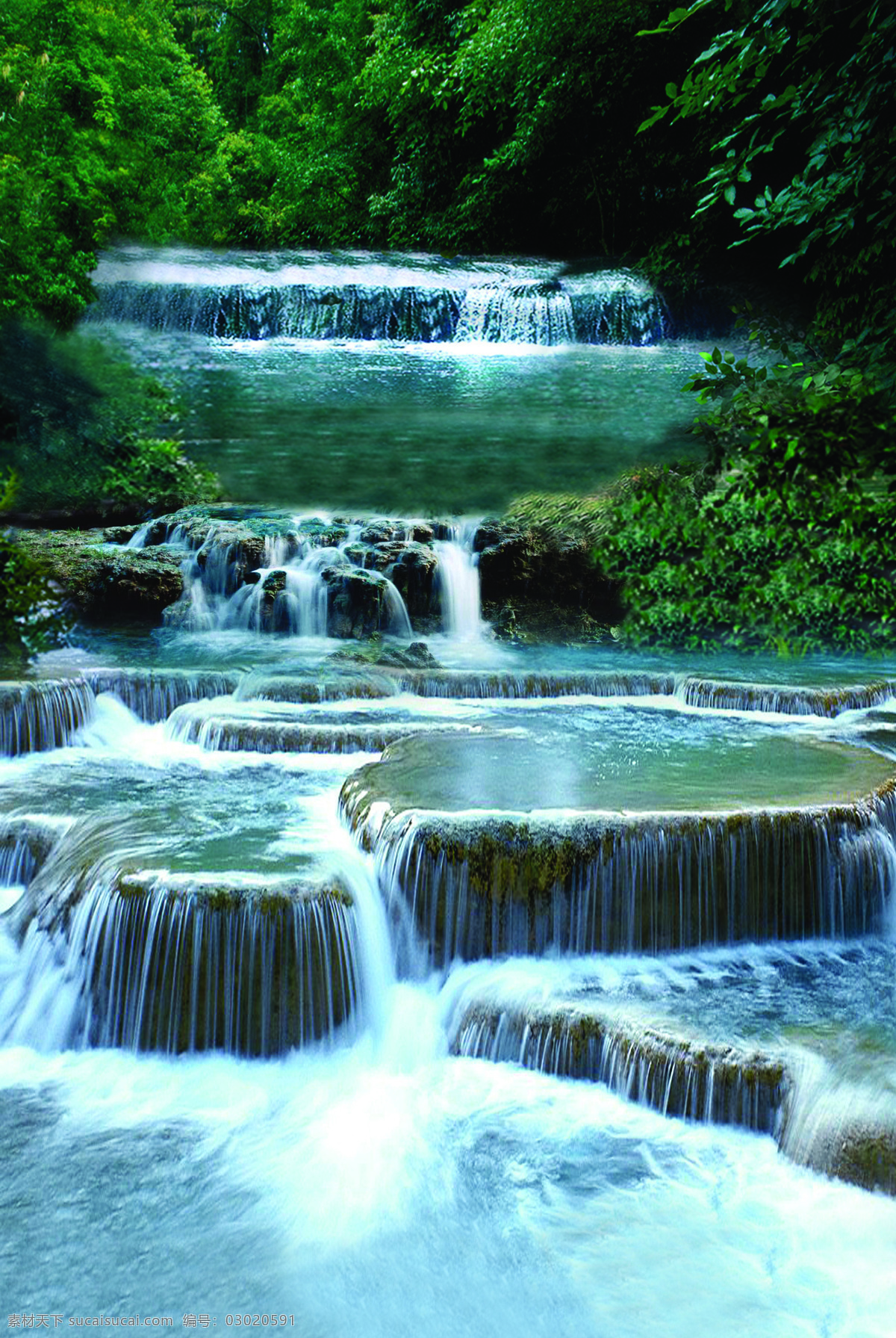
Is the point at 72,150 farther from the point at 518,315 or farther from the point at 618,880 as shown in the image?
the point at 618,880

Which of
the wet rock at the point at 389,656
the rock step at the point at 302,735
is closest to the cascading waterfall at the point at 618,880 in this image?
the rock step at the point at 302,735

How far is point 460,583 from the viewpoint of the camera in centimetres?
964

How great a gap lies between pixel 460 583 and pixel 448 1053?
5.73 meters

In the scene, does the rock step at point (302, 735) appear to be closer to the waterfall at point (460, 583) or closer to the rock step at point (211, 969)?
the rock step at point (211, 969)

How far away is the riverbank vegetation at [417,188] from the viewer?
8.71m

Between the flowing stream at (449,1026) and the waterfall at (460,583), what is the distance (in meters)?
2.59

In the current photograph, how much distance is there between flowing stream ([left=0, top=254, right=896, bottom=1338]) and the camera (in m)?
3.20

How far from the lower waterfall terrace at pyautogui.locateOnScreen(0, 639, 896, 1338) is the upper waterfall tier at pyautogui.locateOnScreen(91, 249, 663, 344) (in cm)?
460

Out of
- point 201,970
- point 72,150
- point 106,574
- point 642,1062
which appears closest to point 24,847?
point 201,970

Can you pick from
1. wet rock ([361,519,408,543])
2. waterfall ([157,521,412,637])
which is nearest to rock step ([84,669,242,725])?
waterfall ([157,521,412,637])

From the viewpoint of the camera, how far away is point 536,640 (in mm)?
9766

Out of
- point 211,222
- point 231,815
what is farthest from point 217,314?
point 231,815

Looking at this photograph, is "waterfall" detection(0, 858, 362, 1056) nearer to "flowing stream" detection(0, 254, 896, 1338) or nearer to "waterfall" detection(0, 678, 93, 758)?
"flowing stream" detection(0, 254, 896, 1338)

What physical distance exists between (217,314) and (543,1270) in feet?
26.0
